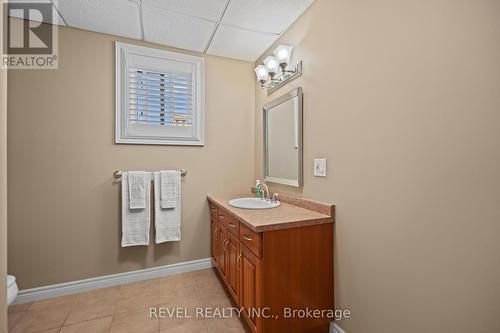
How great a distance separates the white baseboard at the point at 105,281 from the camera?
183cm

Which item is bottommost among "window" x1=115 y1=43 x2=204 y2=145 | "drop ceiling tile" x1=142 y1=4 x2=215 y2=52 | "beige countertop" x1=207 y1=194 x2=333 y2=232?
"beige countertop" x1=207 y1=194 x2=333 y2=232

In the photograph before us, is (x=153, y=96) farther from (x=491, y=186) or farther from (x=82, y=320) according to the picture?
(x=491, y=186)

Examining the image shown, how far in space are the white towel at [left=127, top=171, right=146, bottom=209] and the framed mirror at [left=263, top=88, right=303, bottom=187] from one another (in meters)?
1.22

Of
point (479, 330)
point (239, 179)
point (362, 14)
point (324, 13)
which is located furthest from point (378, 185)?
point (239, 179)

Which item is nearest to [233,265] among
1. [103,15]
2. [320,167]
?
[320,167]

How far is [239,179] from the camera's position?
2.55 m

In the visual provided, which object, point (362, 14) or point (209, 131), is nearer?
point (362, 14)

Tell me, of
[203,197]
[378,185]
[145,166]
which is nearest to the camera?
[378,185]

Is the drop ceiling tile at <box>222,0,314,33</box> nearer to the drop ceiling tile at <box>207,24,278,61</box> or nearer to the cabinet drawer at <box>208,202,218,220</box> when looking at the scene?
the drop ceiling tile at <box>207,24,278,61</box>

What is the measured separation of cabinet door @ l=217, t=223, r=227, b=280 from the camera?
6.23ft

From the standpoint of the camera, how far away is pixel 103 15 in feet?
5.82

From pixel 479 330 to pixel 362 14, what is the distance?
1.59m

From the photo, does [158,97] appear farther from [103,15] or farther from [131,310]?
[131,310]

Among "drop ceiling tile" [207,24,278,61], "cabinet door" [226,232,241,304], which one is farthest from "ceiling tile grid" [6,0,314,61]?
"cabinet door" [226,232,241,304]
